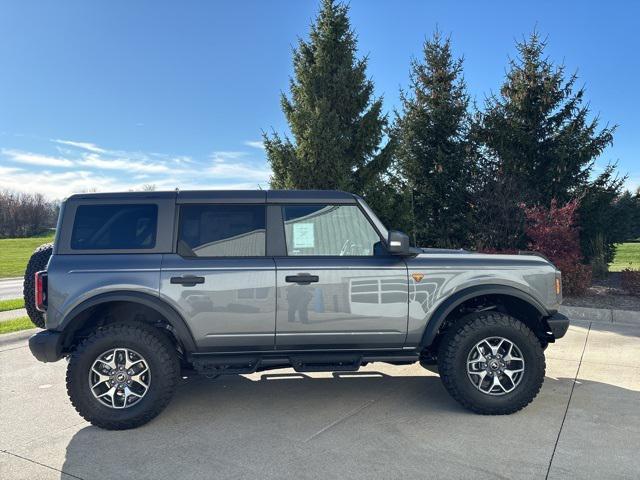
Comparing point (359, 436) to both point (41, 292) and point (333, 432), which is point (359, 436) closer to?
point (333, 432)

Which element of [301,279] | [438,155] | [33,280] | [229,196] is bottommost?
[33,280]

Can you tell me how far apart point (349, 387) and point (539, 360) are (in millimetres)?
1793

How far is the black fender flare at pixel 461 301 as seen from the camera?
3.97 m

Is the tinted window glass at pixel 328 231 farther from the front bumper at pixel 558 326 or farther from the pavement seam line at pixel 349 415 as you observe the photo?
the front bumper at pixel 558 326

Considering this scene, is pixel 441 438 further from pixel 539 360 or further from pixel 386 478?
pixel 539 360

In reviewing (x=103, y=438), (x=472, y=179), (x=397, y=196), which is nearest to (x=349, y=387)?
(x=103, y=438)

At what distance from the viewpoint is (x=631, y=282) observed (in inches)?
355

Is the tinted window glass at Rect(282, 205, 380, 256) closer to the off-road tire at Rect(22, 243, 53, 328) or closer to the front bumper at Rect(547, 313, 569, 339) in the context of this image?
the front bumper at Rect(547, 313, 569, 339)

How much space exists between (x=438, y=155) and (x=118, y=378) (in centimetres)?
1221

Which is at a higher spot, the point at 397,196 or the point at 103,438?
the point at 397,196

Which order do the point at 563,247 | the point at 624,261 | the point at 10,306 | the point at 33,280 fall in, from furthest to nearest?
the point at 624,261 < the point at 10,306 < the point at 563,247 < the point at 33,280

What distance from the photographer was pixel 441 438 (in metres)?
3.50

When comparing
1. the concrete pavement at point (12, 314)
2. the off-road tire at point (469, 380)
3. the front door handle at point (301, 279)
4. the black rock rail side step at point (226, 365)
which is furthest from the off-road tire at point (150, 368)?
the concrete pavement at point (12, 314)

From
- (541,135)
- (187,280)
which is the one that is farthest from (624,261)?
(187,280)
